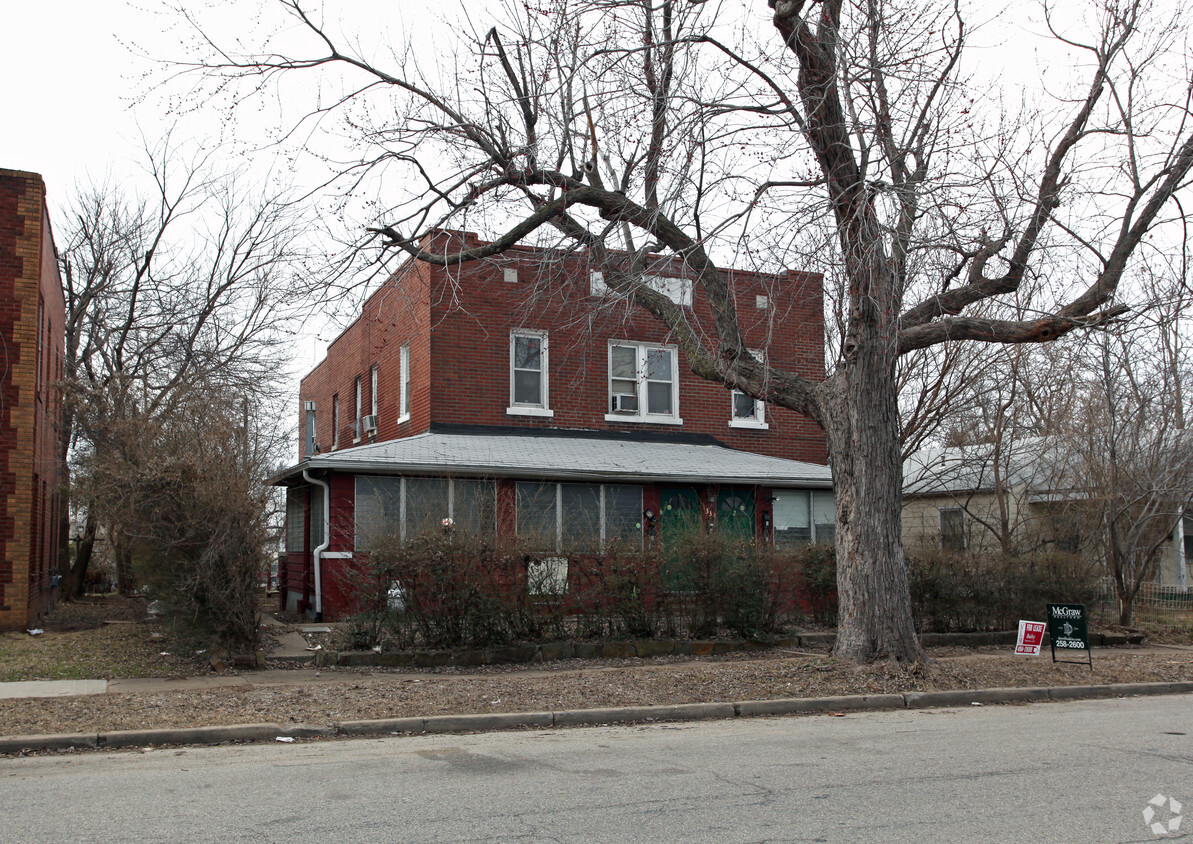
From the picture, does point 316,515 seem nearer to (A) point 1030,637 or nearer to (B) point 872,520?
(B) point 872,520

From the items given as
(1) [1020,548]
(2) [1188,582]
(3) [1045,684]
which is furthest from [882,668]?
(2) [1188,582]

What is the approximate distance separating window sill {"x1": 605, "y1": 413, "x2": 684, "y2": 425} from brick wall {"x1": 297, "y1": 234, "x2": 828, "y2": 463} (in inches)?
3.0

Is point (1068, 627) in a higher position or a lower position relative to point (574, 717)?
higher

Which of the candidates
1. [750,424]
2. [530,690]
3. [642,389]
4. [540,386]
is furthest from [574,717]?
[750,424]

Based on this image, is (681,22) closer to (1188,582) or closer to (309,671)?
(309,671)

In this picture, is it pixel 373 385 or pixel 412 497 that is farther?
pixel 373 385

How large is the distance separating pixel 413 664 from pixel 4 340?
9071mm

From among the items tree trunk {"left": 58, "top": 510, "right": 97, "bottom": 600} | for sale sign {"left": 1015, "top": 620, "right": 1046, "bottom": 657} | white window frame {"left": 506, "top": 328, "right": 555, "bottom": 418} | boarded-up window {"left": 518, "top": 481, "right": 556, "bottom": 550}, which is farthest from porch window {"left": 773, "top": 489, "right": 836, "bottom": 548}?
tree trunk {"left": 58, "top": 510, "right": 97, "bottom": 600}

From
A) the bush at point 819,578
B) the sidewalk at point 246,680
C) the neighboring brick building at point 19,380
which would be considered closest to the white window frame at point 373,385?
the neighboring brick building at point 19,380

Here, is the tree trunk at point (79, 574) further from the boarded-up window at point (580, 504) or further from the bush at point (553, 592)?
the bush at point (553, 592)

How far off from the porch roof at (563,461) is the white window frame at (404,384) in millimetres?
1884

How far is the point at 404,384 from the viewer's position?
2286 centimetres

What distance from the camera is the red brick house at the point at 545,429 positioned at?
58.9ft

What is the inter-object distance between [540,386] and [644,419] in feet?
8.20
